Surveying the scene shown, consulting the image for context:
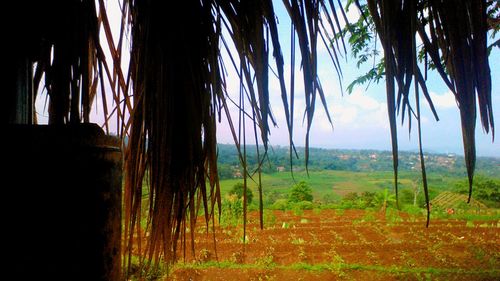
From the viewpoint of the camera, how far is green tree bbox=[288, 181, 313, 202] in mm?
11367

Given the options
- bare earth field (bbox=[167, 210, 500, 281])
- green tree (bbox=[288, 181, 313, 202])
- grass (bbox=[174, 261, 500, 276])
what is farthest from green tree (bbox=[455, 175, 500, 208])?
grass (bbox=[174, 261, 500, 276])

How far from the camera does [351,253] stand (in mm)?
4551

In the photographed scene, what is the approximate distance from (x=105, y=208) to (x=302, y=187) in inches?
455

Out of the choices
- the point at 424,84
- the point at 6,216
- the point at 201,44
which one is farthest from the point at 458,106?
the point at 6,216

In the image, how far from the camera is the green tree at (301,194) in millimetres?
11367

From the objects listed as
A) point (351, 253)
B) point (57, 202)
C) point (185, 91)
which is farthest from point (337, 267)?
point (57, 202)

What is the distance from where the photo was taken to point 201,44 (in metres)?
0.56

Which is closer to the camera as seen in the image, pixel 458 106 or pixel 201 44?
pixel 458 106

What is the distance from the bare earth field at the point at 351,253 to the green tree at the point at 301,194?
4786 mm

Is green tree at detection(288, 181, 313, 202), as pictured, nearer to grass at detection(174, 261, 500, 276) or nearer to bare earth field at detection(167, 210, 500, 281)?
bare earth field at detection(167, 210, 500, 281)

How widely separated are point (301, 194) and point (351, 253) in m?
6.93

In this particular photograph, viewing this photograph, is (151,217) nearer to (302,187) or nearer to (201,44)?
(201,44)

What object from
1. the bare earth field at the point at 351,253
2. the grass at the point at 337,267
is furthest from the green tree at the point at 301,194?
the grass at the point at 337,267

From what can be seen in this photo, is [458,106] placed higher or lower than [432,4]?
lower
